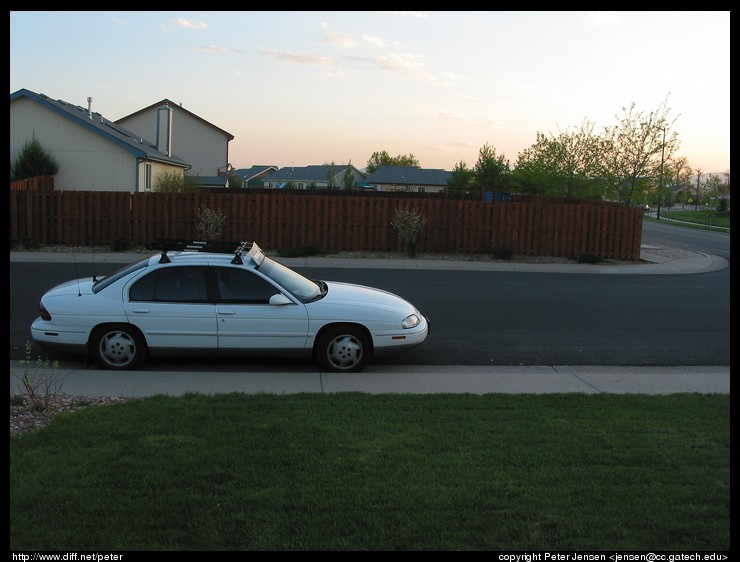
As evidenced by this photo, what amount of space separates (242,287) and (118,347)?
161 centimetres

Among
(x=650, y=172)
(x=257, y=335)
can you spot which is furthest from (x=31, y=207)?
(x=650, y=172)

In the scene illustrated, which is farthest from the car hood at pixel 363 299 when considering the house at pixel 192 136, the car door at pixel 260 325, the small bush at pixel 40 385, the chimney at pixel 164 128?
the house at pixel 192 136

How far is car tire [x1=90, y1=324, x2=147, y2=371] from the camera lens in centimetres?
894

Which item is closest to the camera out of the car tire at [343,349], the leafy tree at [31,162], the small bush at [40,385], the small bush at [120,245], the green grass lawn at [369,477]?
the green grass lawn at [369,477]

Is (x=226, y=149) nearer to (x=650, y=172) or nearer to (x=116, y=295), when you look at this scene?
(x=650, y=172)

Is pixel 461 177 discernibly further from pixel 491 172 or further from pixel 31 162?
pixel 31 162

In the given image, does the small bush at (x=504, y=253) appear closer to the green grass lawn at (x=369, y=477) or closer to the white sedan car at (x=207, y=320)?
the white sedan car at (x=207, y=320)

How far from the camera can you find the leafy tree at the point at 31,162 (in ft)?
99.0

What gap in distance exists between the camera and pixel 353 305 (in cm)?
916

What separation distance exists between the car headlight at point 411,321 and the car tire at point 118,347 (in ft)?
10.2

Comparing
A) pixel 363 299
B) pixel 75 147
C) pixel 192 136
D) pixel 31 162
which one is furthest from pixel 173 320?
pixel 192 136

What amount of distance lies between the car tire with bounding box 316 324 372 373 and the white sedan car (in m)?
0.01

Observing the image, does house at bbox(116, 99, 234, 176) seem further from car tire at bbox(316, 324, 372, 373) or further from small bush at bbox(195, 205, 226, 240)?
car tire at bbox(316, 324, 372, 373)

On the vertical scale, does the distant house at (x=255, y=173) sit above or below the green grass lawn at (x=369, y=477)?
above
